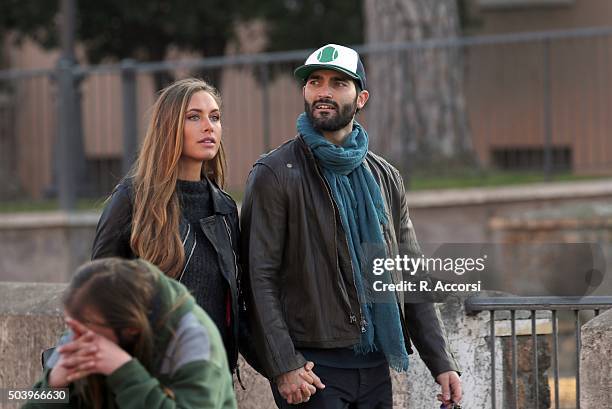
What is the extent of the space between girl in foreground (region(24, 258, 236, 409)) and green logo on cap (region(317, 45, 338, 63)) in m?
1.38

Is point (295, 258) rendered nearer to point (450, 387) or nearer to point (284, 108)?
point (450, 387)

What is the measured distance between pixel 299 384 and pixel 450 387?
0.58 meters

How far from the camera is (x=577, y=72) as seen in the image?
457 inches

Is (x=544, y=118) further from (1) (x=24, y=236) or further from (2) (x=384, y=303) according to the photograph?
(2) (x=384, y=303)

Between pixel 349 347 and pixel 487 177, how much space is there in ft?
26.0

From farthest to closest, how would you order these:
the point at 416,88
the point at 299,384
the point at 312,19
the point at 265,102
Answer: the point at 312,19 → the point at 416,88 → the point at 265,102 → the point at 299,384

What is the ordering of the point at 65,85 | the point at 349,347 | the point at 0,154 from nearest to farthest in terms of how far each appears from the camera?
the point at 349,347 < the point at 65,85 < the point at 0,154

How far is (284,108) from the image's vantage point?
1270cm

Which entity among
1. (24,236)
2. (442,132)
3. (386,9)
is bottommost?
(24,236)

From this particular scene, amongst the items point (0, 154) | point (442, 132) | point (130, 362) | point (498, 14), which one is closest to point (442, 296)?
point (130, 362)

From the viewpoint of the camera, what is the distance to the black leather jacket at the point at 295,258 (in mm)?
4301

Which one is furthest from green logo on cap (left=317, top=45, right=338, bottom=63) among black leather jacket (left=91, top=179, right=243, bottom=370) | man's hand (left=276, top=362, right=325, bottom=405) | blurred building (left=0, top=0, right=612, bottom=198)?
blurred building (left=0, top=0, right=612, bottom=198)

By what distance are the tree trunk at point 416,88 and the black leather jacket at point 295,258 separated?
7.69m

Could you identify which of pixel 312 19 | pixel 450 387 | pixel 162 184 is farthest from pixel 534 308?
pixel 312 19
